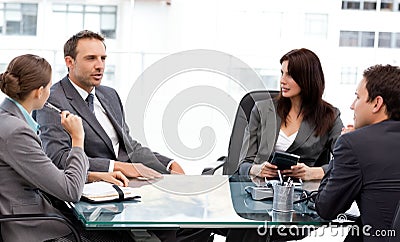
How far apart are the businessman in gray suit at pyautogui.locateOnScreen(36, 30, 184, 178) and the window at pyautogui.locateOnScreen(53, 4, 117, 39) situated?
4.82ft

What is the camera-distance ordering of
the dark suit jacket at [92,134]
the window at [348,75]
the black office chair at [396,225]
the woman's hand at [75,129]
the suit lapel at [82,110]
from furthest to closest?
1. the window at [348,75]
2. the suit lapel at [82,110]
3. the dark suit jacket at [92,134]
4. the woman's hand at [75,129]
5. the black office chair at [396,225]

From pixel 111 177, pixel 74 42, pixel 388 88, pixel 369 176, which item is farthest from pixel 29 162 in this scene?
pixel 388 88

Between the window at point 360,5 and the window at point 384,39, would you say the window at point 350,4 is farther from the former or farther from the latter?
the window at point 384,39

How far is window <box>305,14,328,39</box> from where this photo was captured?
14.6 feet

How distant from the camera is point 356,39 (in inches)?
176

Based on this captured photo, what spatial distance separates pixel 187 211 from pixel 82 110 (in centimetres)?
87

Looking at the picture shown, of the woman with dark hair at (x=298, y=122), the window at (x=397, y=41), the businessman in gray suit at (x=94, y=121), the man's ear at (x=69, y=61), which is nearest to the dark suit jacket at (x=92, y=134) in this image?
the businessman in gray suit at (x=94, y=121)

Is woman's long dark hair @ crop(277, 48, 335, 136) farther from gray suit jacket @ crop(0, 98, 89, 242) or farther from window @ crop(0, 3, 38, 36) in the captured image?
window @ crop(0, 3, 38, 36)

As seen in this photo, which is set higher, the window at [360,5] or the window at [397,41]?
the window at [360,5]

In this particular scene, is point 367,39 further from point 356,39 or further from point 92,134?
point 92,134

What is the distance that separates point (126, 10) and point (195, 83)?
71 centimetres

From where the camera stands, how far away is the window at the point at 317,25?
175 inches

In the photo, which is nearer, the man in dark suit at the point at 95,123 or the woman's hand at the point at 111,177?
the woman's hand at the point at 111,177

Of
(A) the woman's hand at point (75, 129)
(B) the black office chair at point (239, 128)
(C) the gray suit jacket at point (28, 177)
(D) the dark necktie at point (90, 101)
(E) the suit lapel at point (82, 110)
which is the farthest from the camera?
(B) the black office chair at point (239, 128)
